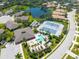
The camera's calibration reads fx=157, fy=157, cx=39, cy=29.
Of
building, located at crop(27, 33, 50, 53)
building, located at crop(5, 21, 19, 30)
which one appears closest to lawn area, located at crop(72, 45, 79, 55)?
building, located at crop(27, 33, 50, 53)

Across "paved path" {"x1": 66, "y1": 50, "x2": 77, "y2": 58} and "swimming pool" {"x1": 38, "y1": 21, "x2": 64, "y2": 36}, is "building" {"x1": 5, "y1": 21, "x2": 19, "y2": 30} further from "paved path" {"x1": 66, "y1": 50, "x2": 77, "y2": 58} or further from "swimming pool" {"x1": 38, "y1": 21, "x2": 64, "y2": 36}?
"paved path" {"x1": 66, "y1": 50, "x2": 77, "y2": 58}

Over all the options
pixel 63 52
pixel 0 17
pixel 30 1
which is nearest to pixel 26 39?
pixel 63 52

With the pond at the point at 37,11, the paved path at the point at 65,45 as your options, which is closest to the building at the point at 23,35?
the paved path at the point at 65,45

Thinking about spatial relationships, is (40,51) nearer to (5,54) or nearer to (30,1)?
(5,54)

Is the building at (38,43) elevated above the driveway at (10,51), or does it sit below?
above

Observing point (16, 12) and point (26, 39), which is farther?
point (16, 12)

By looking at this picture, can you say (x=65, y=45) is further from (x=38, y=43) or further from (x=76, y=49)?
(x=38, y=43)

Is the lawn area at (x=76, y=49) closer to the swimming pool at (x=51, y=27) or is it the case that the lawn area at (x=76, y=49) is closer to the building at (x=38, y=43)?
the building at (x=38, y=43)
